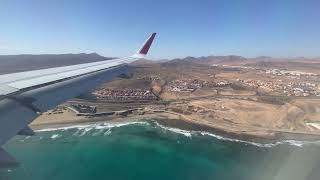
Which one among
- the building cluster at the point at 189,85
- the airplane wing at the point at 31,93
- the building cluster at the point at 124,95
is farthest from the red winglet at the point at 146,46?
the building cluster at the point at 189,85

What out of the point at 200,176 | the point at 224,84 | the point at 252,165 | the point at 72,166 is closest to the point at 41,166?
the point at 72,166

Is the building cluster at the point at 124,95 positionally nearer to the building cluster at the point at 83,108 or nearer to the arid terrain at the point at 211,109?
the arid terrain at the point at 211,109

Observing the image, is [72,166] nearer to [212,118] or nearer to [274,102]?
[212,118]

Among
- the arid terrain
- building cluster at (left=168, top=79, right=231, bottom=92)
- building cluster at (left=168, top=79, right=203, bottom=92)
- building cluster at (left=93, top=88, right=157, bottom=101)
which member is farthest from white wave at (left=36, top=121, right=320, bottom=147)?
building cluster at (left=168, top=79, right=231, bottom=92)

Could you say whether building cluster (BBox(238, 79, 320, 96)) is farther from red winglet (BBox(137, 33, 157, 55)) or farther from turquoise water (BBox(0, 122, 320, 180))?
red winglet (BBox(137, 33, 157, 55))

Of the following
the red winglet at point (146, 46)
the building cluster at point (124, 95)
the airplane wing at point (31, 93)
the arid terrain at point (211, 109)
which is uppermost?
the red winglet at point (146, 46)

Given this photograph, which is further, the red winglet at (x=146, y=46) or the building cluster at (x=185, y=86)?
the building cluster at (x=185, y=86)

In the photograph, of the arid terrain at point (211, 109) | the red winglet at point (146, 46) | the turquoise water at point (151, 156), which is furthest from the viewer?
the arid terrain at point (211, 109)

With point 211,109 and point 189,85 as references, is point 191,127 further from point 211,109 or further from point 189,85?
point 189,85
